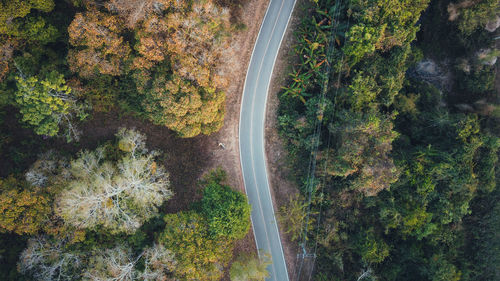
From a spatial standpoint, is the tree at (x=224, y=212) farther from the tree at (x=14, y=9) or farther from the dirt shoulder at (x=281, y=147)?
the tree at (x=14, y=9)

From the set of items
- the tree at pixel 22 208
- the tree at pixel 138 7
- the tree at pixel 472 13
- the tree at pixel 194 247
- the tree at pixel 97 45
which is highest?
the tree at pixel 472 13

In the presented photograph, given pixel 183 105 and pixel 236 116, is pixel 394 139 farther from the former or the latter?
pixel 183 105

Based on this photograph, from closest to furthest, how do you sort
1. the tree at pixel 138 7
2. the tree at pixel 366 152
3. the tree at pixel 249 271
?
the tree at pixel 138 7 → the tree at pixel 366 152 → the tree at pixel 249 271

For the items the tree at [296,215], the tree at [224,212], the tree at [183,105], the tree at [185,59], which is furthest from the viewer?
the tree at [296,215]

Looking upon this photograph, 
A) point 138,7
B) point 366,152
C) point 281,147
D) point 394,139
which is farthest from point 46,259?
point 394,139

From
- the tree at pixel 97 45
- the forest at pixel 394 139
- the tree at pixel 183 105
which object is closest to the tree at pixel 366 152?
the forest at pixel 394 139
